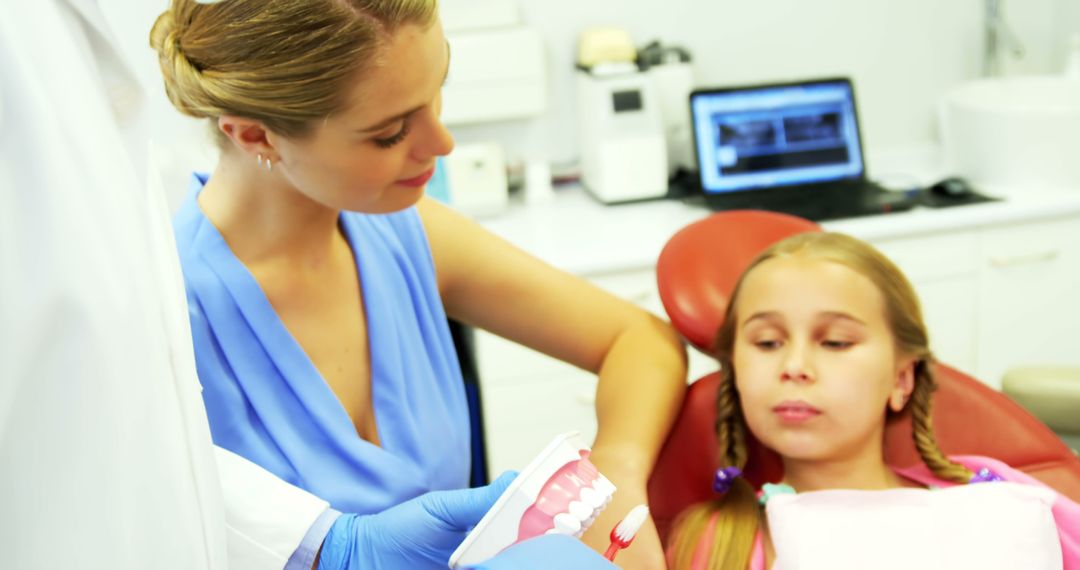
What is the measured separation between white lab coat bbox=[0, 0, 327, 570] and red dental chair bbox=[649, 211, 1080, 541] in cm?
81

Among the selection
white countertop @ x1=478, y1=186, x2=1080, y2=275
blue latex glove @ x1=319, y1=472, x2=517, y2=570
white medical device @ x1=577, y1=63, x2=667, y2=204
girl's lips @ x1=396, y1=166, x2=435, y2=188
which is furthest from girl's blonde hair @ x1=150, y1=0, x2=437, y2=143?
white medical device @ x1=577, y1=63, x2=667, y2=204

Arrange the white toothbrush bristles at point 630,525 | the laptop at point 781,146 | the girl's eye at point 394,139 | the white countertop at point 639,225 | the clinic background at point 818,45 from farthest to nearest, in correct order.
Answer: the clinic background at point 818,45 → the laptop at point 781,146 → the white countertop at point 639,225 → the girl's eye at point 394,139 → the white toothbrush bristles at point 630,525

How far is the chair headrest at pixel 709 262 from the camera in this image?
4.61ft

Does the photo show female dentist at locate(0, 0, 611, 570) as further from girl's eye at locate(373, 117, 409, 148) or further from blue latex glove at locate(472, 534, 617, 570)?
girl's eye at locate(373, 117, 409, 148)

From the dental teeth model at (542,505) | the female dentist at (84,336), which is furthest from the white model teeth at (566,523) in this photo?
the female dentist at (84,336)

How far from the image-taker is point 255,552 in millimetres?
901

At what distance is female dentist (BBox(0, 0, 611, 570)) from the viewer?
537 millimetres

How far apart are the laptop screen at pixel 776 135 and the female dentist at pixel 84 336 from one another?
6.30ft

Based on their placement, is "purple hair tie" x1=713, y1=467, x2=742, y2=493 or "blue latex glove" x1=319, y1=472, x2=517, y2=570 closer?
"blue latex glove" x1=319, y1=472, x2=517, y2=570

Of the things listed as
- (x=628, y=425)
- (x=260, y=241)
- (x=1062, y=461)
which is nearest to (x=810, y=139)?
(x=1062, y=461)

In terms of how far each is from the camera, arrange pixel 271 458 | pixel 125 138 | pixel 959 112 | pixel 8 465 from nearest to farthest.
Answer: pixel 8 465
pixel 125 138
pixel 271 458
pixel 959 112

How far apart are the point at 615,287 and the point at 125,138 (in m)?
1.58

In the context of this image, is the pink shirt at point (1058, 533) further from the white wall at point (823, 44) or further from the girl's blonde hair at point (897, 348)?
the white wall at point (823, 44)

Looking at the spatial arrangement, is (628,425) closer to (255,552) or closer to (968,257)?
(255,552)
